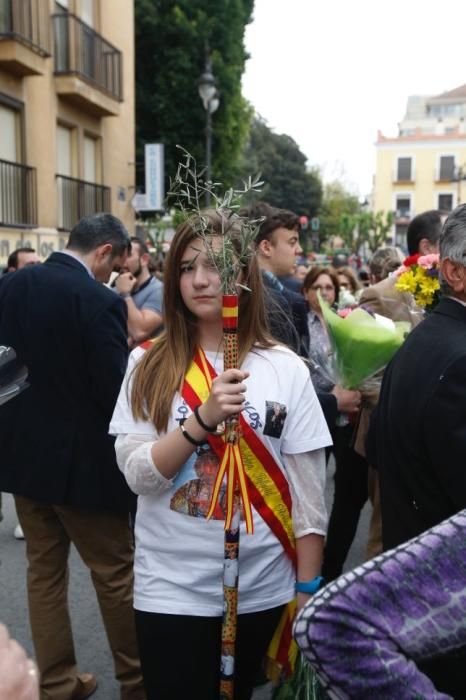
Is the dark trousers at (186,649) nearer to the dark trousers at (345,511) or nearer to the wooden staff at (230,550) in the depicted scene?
the wooden staff at (230,550)

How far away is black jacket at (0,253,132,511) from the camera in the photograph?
280cm

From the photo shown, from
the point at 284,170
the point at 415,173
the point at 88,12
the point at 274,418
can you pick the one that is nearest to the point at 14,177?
the point at 88,12

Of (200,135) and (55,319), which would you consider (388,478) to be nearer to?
(55,319)

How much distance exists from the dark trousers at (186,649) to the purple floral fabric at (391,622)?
0.96 m

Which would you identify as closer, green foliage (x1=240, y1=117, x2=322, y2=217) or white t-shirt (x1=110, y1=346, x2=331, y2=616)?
white t-shirt (x1=110, y1=346, x2=331, y2=616)

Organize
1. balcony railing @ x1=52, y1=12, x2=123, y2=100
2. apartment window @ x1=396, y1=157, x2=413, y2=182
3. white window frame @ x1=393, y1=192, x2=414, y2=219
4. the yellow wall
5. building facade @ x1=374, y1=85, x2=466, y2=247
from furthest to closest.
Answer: white window frame @ x1=393, y1=192, x2=414, y2=219 → apartment window @ x1=396, y1=157, x2=413, y2=182 → the yellow wall → building facade @ x1=374, y1=85, x2=466, y2=247 → balcony railing @ x1=52, y1=12, x2=123, y2=100

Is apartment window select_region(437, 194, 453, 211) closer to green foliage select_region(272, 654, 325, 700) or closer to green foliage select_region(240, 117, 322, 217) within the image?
green foliage select_region(240, 117, 322, 217)

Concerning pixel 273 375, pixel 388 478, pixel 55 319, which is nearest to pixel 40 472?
pixel 55 319

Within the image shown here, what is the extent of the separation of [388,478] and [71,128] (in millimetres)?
14245

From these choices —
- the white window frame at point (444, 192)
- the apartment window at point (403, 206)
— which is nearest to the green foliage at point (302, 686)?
the apartment window at point (403, 206)

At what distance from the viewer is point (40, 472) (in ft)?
9.29

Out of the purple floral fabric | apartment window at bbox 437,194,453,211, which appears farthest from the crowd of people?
apartment window at bbox 437,194,453,211

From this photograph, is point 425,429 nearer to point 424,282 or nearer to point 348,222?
point 424,282

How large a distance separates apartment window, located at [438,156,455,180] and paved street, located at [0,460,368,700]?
67031 mm
